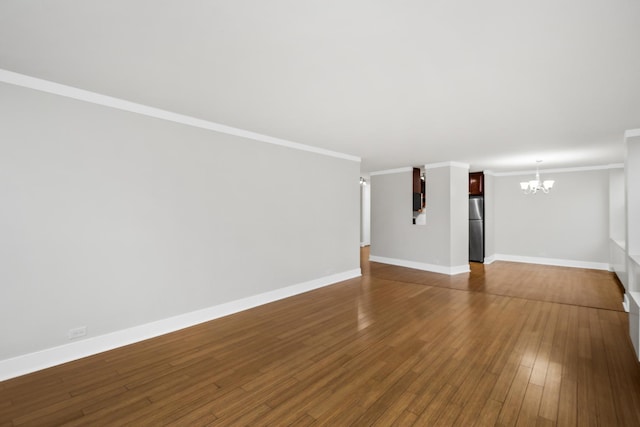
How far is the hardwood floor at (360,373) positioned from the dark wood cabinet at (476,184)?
4.29 metres

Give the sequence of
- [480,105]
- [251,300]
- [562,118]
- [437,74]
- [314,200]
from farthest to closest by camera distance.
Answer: [314,200] → [251,300] → [562,118] → [480,105] → [437,74]

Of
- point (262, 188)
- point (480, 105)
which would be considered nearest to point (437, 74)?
point (480, 105)

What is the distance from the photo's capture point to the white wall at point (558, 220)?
7352mm

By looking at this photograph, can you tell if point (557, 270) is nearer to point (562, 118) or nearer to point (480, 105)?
point (562, 118)

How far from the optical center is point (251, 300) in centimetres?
443

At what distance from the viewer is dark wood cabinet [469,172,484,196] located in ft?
27.0

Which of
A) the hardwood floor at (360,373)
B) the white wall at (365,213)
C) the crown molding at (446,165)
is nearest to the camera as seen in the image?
the hardwood floor at (360,373)

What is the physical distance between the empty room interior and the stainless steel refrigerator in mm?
3117

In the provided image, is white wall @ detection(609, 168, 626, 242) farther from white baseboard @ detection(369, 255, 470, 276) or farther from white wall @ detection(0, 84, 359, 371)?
white wall @ detection(0, 84, 359, 371)

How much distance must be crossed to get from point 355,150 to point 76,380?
16.1ft

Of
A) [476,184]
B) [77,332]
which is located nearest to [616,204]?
[476,184]

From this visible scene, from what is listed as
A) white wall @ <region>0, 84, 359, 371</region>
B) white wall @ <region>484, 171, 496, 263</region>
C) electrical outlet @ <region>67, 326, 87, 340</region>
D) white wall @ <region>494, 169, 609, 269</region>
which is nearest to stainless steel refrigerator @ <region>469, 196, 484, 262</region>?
white wall @ <region>484, 171, 496, 263</region>

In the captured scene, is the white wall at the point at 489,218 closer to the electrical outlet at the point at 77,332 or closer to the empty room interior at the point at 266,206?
the empty room interior at the point at 266,206

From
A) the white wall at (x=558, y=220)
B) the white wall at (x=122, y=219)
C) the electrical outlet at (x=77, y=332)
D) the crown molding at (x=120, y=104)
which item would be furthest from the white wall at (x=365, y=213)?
the electrical outlet at (x=77, y=332)
